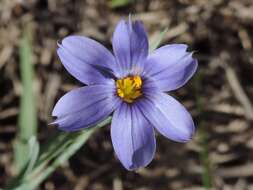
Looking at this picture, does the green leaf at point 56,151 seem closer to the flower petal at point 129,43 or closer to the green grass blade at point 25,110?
the flower petal at point 129,43

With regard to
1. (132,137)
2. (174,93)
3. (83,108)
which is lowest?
(174,93)

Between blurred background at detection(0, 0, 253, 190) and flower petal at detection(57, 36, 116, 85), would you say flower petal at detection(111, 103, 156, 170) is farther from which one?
blurred background at detection(0, 0, 253, 190)

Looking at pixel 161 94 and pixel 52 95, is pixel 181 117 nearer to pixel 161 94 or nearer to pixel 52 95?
pixel 161 94

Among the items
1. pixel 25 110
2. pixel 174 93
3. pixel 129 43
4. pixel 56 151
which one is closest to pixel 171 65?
pixel 129 43

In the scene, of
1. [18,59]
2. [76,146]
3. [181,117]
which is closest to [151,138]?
[181,117]

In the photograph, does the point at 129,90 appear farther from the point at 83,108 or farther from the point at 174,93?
the point at 174,93

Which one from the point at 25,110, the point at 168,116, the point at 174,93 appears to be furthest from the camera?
the point at 174,93
